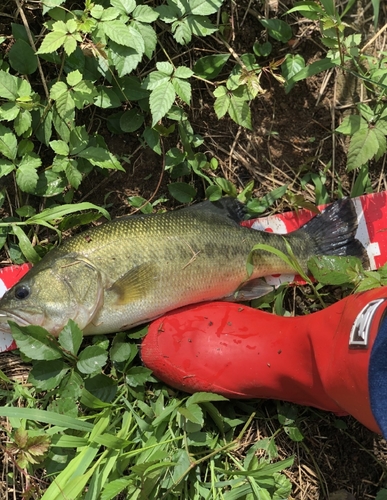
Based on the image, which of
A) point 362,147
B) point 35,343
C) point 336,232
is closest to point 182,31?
point 362,147

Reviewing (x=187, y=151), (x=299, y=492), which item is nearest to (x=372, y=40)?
(x=187, y=151)

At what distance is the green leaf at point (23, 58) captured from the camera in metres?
3.11

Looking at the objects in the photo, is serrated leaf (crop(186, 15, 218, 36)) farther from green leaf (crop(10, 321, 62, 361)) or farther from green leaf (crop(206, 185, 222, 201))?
green leaf (crop(10, 321, 62, 361))

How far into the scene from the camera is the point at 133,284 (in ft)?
9.84

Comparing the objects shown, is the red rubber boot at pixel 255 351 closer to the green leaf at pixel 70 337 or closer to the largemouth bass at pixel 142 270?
the largemouth bass at pixel 142 270

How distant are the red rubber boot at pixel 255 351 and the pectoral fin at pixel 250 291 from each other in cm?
9

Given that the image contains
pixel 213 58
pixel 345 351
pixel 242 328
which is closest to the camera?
pixel 345 351

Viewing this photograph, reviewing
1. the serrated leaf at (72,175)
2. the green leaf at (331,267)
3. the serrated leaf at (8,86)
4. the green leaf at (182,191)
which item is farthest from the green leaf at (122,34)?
the green leaf at (331,267)

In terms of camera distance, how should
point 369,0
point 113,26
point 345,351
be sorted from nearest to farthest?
1. point 345,351
2. point 113,26
3. point 369,0

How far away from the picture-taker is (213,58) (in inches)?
132

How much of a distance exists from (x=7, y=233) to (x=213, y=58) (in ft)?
5.74

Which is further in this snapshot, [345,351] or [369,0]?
[369,0]

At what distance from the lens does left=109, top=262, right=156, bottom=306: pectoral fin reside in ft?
9.81

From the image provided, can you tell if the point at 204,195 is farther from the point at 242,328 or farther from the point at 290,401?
the point at 290,401
